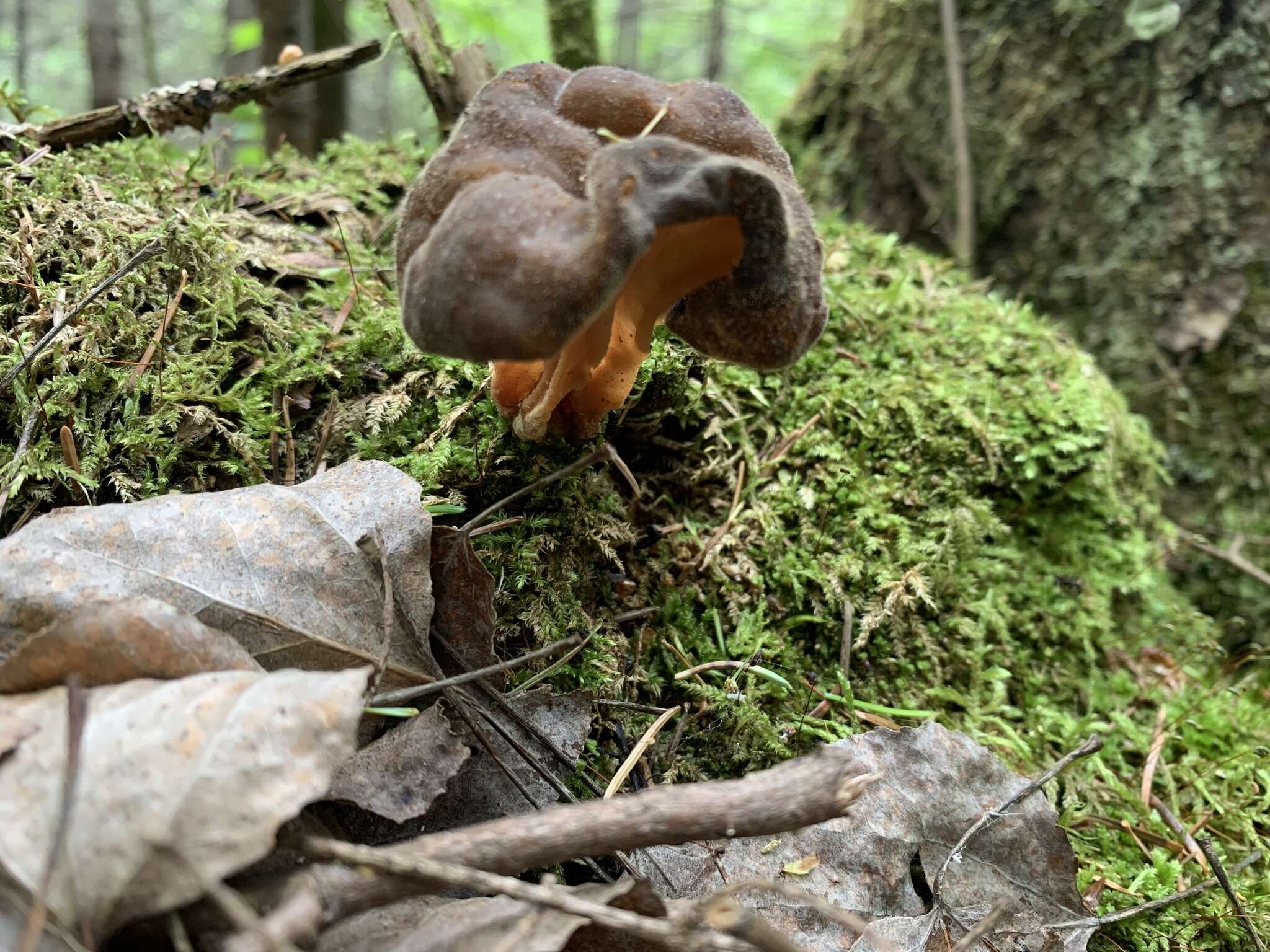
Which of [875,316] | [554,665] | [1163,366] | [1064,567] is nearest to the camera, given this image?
[554,665]

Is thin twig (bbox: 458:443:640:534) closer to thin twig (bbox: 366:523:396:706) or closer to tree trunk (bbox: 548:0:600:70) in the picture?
thin twig (bbox: 366:523:396:706)

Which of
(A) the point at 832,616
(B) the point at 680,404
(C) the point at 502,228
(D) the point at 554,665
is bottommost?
(A) the point at 832,616

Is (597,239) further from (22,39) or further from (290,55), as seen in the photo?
(22,39)

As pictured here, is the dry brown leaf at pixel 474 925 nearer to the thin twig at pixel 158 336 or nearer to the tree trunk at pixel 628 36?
the thin twig at pixel 158 336

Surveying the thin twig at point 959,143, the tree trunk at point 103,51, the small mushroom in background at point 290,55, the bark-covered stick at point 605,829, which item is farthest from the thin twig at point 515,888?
the tree trunk at point 103,51

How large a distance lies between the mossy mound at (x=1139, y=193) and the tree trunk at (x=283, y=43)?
16.5 ft

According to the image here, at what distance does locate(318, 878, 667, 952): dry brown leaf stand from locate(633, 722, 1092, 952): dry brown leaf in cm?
38

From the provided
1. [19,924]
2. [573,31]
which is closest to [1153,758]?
[19,924]

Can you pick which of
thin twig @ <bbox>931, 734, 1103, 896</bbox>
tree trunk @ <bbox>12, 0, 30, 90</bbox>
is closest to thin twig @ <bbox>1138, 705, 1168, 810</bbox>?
thin twig @ <bbox>931, 734, 1103, 896</bbox>

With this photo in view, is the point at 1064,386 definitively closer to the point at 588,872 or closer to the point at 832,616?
the point at 832,616

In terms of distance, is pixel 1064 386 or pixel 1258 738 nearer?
pixel 1258 738

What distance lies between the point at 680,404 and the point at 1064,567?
5.16ft

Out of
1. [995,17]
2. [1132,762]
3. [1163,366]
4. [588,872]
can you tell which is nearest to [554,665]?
[588,872]

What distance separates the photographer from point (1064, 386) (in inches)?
124
